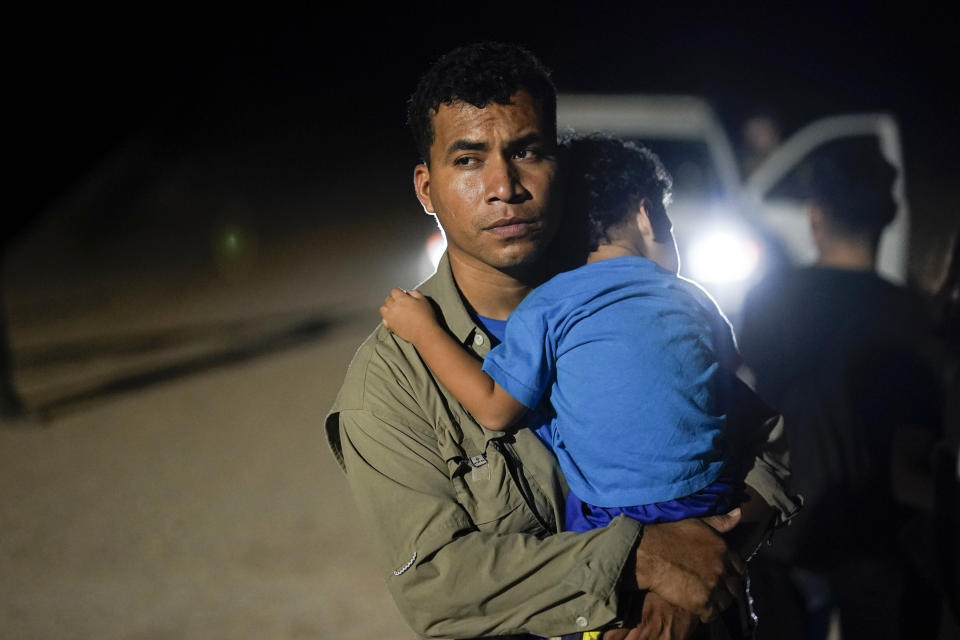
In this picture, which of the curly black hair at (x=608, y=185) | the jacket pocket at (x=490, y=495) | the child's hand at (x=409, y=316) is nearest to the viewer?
the jacket pocket at (x=490, y=495)

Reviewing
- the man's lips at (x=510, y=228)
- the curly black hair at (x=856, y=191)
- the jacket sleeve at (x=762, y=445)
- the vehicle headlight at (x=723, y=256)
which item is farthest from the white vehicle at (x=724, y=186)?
the man's lips at (x=510, y=228)

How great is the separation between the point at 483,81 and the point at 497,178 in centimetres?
22

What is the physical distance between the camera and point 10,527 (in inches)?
244

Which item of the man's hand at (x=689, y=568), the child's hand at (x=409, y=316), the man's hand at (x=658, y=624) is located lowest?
the man's hand at (x=658, y=624)

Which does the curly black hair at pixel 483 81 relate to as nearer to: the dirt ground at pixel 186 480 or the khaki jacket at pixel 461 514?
the khaki jacket at pixel 461 514

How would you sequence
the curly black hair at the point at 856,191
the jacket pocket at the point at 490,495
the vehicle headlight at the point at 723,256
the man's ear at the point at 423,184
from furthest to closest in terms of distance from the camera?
1. the vehicle headlight at the point at 723,256
2. the curly black hair at the point at 856,191
3. the man's ear at the point at 423,184
4. the jacket pocket at the point at 490,495

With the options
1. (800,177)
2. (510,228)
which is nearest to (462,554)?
(510,228)

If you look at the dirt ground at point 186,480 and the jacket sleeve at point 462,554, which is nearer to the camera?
the jacket sleeve at point 462,554

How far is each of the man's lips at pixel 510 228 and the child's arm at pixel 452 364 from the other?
229 mm

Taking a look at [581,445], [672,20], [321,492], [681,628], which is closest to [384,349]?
[581,445]

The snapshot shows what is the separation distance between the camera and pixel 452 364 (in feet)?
6.42

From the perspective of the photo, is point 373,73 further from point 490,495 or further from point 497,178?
point 490,495

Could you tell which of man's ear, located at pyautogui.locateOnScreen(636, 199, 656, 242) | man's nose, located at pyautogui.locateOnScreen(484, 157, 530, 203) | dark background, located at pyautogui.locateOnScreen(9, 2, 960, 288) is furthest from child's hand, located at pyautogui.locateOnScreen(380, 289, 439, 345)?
dark background, located at pyautogui.locateOnScreen(9, 2, 960, 288)

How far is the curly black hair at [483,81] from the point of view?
206cm
